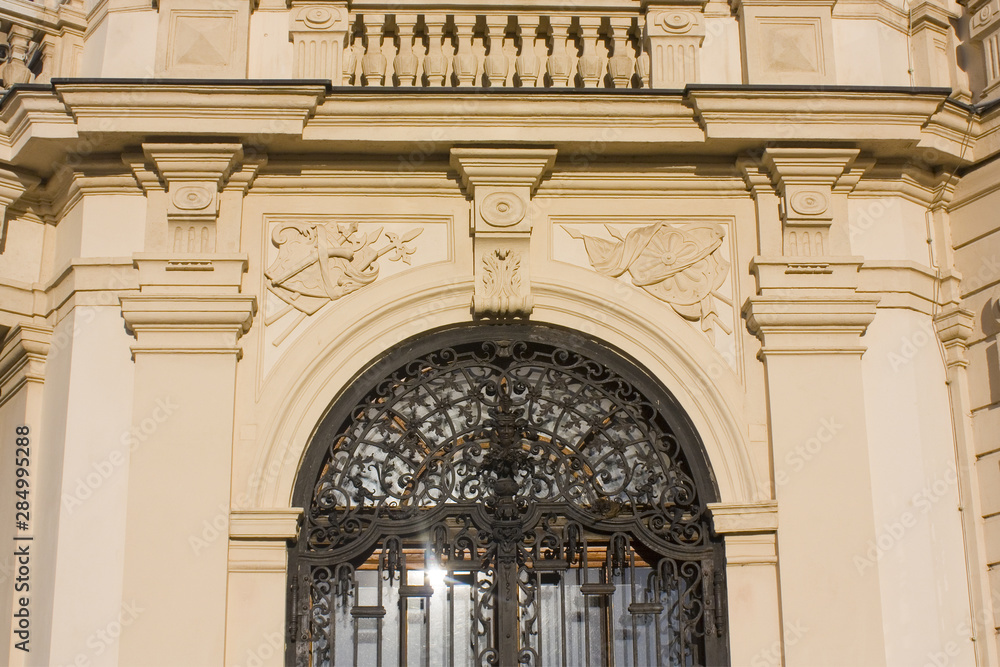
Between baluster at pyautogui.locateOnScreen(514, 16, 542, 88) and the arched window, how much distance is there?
5.13ft

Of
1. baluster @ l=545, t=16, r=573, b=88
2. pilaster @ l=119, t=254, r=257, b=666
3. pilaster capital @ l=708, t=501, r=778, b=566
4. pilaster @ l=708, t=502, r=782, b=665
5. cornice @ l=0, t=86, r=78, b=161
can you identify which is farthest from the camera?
baluster @ l=545, t=16, r=573, b=88

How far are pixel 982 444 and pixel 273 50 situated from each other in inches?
Answer: 195

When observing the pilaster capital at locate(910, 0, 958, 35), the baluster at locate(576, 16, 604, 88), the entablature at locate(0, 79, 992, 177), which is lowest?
the entablature at locate(0, 79, 992, 177)

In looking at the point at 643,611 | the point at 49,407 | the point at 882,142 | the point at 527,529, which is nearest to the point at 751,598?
the point at 643,611

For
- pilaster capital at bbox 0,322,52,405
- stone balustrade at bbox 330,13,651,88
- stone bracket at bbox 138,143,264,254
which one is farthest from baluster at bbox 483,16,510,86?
pilaster capital at bbox 0,322,52,405

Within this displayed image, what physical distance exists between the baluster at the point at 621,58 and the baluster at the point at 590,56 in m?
0.09

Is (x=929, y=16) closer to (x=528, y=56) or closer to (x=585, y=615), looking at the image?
(x=528, y=56)

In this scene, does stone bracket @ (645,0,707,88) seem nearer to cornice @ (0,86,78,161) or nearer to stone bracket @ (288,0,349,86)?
stone bracket @ (288,0,349,86)

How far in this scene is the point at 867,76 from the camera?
9.02 m

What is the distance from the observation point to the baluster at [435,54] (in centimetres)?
887

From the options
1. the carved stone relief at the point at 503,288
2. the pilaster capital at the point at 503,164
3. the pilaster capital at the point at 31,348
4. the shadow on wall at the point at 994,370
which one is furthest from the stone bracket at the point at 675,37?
the pilaster capital at the point at 31,348

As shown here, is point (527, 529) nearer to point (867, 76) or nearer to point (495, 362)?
point (495, 362)

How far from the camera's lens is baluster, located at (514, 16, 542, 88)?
8.91 metres

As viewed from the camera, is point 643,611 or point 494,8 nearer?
point 643,611
